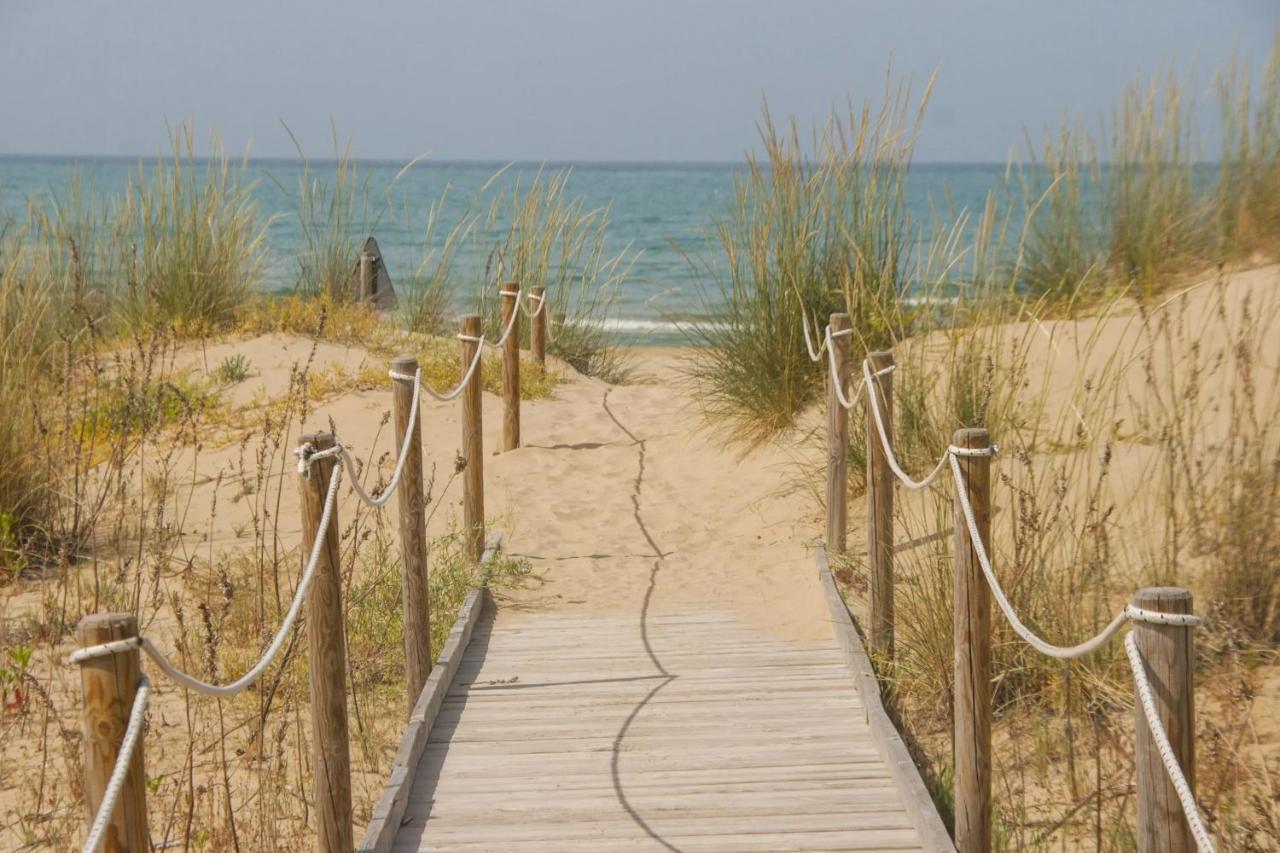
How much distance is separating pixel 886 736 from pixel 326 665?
163cm

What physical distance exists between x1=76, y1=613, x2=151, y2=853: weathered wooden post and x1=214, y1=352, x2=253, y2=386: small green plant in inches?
282

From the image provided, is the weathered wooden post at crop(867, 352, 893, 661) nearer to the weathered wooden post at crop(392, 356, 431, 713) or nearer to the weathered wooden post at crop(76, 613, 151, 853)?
the weathered wooden post at crop(392, 356, 431, 713)

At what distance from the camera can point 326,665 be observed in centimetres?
313

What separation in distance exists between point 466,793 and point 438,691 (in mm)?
641

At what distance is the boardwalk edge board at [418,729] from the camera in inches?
130

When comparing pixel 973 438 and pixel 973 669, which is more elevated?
pixel 973 438

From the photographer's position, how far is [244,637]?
480 centimetres

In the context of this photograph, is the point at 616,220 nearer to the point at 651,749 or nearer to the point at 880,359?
the point at 880,359

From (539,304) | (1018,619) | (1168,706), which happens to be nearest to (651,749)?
(1018,619)

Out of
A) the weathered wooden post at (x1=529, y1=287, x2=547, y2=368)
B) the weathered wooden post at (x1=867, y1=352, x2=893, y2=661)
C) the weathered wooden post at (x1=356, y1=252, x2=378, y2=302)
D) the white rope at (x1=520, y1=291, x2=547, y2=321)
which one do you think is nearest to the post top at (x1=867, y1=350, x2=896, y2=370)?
the weathered wooden post at (x1=867, y1=352, x2=893, y2=661)

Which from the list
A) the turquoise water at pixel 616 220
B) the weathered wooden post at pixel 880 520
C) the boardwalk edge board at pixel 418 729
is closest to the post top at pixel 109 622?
the boardwalk edge board at pixel 418 729

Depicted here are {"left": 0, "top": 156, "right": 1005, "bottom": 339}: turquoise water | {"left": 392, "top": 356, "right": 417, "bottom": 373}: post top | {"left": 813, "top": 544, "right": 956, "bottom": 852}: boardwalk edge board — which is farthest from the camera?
{"left": 0, "top": 156, "right": 1005, "bottom": 339}: turquoise water

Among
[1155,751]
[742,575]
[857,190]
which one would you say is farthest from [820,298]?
[1155,751]

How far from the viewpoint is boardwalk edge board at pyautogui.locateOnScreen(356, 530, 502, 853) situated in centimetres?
330
